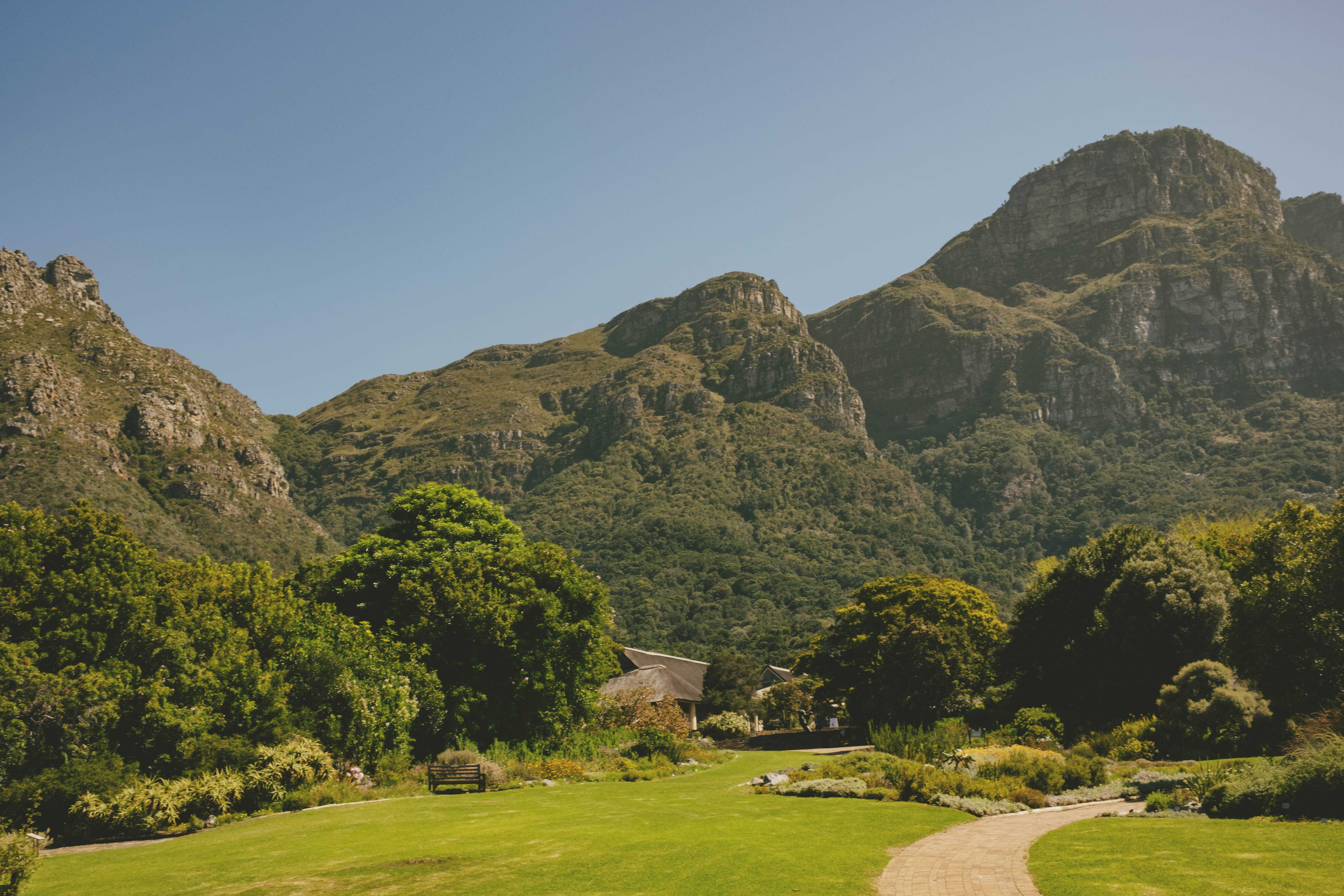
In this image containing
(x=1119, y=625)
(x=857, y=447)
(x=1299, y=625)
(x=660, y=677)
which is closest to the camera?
(x=1299, y=625)

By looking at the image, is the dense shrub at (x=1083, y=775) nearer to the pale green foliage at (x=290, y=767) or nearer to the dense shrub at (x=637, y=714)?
the pale green foliage at (x=290, y=767)

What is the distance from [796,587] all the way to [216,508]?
7146 centimetres

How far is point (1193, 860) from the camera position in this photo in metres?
10.1

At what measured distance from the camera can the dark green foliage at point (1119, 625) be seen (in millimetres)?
27891

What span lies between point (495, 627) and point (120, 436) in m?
82.6

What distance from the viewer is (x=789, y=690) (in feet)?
169

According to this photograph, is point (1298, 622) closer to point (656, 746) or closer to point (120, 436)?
point (656, 746)

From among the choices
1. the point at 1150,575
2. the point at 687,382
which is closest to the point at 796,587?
the point at 687,382

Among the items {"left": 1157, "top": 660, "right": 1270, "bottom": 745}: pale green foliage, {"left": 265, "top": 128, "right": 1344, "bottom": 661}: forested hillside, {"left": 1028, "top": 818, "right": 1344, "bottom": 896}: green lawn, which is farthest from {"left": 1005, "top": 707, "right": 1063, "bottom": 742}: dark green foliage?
{"left": 265, "top": 128, "right": 1344, "bottom": 661}: forested hillside

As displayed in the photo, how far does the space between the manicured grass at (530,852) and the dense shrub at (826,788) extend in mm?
884

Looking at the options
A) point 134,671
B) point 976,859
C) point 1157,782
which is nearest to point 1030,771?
point 1157,782

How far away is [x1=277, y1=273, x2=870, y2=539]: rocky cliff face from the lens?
154m

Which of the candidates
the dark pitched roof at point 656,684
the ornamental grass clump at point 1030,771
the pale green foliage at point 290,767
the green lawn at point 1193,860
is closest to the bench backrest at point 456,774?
the pale green foliage at point 290,767

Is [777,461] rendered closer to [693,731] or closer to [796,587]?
[796,587]
